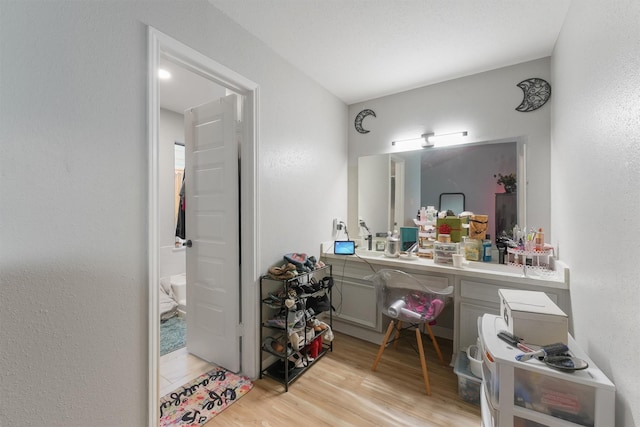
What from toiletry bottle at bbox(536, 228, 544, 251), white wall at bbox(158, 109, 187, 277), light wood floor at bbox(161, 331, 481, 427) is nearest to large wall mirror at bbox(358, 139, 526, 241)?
toiletry bottle at bbox(536, 228, 544, 251)

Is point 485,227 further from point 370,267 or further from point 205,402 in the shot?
point 205,402

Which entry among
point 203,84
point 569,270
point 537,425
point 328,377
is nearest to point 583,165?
point 569,270

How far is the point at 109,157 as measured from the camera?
115 cm

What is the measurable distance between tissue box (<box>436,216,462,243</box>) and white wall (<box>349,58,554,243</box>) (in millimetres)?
541

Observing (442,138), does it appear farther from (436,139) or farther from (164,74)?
(164,74)

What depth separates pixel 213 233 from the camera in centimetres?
207

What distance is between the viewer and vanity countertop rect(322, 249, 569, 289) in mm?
1684

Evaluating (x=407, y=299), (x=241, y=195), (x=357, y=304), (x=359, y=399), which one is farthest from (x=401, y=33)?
(x=359, y=399)

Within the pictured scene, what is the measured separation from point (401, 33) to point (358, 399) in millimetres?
2542

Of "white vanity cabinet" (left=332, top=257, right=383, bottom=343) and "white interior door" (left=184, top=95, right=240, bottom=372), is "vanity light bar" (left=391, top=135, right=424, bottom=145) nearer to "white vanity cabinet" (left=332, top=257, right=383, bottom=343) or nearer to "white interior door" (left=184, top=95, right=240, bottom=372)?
"white vanity cabinet" (left=332, top=257, right=383, bottom=343)

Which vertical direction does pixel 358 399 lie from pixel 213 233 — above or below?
below

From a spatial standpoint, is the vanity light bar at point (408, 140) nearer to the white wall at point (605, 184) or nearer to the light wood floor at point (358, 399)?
the white wall at point (605, 184)

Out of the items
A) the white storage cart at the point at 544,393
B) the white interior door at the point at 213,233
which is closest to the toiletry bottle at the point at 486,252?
the white storage cart at the point at 544,393

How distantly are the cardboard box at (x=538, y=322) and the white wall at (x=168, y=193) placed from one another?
11.5 feet
